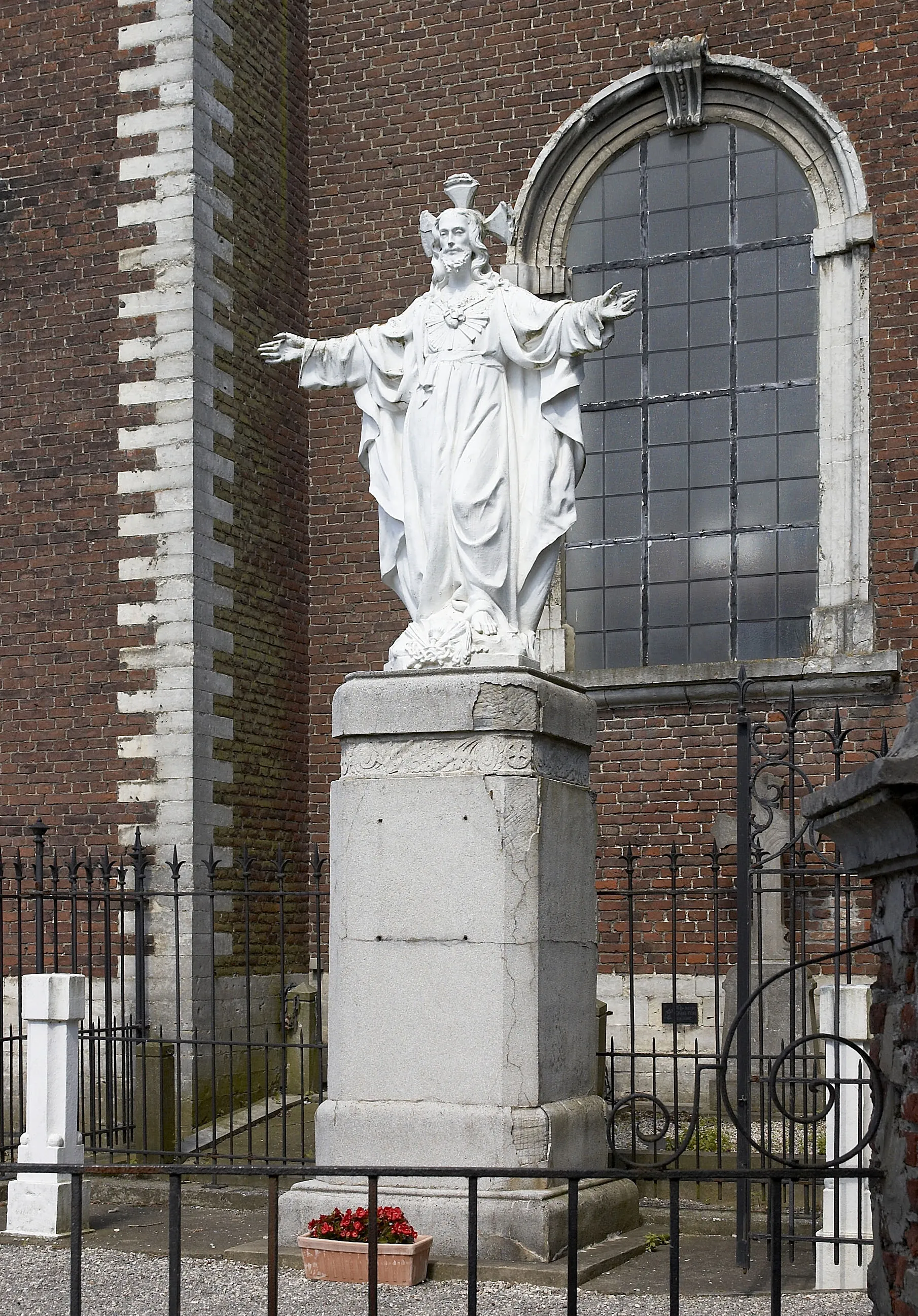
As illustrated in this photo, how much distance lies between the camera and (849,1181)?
713cm

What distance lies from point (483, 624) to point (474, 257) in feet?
5.74

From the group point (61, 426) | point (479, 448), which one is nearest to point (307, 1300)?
point (479, 448)

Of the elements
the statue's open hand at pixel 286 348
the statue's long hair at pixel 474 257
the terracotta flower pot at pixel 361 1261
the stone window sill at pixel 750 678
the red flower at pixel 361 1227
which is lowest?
the terracotta flower pot at pixel 361 1261

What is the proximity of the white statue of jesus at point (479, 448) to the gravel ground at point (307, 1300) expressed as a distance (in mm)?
2616

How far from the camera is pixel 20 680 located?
12.8m

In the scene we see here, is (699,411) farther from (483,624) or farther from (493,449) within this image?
(483,624)

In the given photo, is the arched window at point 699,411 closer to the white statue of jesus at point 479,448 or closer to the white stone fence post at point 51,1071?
the white statue of jesus at point 479,448

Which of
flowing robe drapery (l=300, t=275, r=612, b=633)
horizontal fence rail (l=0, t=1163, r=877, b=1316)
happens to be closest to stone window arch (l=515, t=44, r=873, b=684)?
flowing robe drapery (l=300, t=275, r=612, b=633)

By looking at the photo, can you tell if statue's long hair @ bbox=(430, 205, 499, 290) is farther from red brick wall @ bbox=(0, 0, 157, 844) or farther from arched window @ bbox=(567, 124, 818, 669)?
arched window @ bbox=(567, 124, 818, 669)

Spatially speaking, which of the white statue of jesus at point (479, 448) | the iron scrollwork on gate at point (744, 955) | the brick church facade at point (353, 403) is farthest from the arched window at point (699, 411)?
the white statue of jesus at point (479, 448)

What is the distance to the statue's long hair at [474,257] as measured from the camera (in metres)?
7.87

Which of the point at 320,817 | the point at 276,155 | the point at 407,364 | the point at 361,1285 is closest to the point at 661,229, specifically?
the point at 276,155

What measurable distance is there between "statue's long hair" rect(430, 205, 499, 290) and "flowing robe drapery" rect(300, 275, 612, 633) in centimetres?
5

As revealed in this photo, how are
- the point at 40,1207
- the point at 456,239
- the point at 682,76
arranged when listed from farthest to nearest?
the point at 682,76
the point at 40,1207
the point at 456,239
